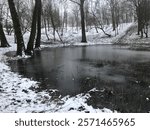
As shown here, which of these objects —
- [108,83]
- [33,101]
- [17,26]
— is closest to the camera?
[33,101]

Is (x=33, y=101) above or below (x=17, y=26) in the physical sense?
below

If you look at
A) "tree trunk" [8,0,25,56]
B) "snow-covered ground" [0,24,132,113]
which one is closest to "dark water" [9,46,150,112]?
"snow-covered ground" [0,24,132,113]

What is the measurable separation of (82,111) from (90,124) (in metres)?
1.08

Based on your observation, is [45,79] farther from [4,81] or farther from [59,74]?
[4,81]

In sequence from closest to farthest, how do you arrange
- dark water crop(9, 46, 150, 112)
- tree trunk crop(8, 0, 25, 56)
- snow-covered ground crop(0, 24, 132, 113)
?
snow-covered ground crop(0, 24, 132, 113)
dark water crop(9, 46, 150, 112)
tree trunk crop(8, 0, 25, 56)

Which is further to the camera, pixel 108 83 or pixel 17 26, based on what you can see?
pixel 17 26

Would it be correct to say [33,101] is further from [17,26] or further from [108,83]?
[17,26]

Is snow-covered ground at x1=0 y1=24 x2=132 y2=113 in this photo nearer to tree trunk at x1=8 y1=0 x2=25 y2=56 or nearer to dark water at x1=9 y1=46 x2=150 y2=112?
dark water at x1=9 y1=46 x2=150 y2=112

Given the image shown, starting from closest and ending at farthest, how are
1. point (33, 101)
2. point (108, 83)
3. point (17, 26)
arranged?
point (33, 101) < point (108, 83) < point (17, 26)

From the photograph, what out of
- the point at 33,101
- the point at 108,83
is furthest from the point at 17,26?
the point at 33,101

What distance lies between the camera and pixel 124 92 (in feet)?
23.8

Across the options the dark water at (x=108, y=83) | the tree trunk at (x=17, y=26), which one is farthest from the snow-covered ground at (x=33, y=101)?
the tree trunk at (x=17, y=26)

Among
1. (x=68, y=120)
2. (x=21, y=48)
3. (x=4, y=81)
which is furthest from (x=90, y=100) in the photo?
(x=21, y=48)

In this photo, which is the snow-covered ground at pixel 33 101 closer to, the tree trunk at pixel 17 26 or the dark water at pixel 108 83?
the dark water at pixel 108 83
